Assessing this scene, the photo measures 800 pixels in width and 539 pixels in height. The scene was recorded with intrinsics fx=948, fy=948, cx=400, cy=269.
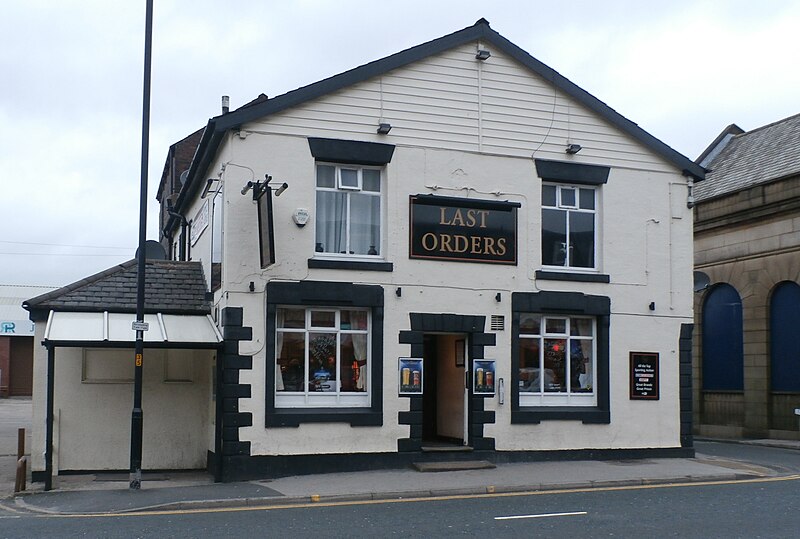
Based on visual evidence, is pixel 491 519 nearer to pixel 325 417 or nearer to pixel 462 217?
pixel 325 417

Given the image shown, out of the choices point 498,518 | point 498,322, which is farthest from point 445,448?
point 498,518

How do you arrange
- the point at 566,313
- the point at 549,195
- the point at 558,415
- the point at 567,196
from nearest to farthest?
the point at 558,415
the point at 566,313
the point at 549,195
the point at 567,196

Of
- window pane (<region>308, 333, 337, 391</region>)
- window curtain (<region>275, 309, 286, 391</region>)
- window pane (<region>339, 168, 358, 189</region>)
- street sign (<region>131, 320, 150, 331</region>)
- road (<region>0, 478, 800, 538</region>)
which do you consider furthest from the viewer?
window pane (<region>339, 168, 358, 189</region>)

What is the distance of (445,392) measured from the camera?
19391 mm

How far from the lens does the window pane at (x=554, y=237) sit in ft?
61.7

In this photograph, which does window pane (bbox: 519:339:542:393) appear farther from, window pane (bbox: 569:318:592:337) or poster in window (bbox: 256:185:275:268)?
poster in window (bbox: 256:185:275:268)

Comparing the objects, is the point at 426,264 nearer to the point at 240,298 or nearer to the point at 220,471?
the point at 240,298

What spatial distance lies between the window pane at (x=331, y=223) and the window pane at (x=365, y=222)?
197 mm

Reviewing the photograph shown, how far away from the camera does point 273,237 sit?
16.1m

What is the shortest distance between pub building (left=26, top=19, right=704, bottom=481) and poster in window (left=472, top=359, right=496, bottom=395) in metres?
0.04

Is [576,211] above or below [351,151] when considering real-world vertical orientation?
below

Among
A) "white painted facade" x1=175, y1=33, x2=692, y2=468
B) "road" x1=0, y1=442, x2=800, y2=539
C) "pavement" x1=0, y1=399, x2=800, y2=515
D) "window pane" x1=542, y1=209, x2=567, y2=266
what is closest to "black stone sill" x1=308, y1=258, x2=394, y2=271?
"white painted facade" x1=175, y1=33, x2=692, y2=468

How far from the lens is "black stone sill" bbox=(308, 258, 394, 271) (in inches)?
669

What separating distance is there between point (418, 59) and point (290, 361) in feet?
20.1
